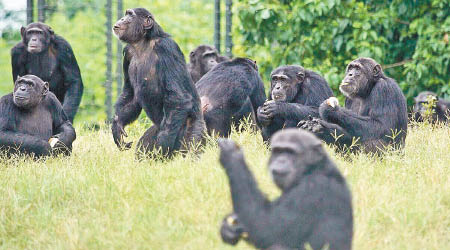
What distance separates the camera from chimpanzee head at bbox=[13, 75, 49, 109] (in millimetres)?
8031

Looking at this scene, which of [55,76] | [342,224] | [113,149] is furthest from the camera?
[55,76]

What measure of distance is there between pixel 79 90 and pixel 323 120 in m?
4.08

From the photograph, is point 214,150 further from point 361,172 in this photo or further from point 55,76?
point 55,76

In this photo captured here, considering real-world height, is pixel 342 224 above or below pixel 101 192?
above

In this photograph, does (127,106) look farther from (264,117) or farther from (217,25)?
(217,25)

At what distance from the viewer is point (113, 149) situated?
8.50 meters

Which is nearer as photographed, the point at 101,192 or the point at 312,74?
the point at 101,192

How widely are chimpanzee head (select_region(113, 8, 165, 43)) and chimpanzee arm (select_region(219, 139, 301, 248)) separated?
384 cm

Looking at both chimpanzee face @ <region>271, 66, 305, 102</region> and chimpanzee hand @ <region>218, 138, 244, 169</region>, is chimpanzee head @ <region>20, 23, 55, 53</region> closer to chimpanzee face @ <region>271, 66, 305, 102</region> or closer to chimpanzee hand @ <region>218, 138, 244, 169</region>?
chimpanzee face @ <region>271, 66, 305, 102</region>

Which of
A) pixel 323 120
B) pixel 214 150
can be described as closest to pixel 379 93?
pixel 323 120

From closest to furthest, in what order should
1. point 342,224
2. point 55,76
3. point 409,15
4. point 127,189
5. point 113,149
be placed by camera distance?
point 342,224 → point 127,189 → point 113,149 → point 55,76 → point 409,15

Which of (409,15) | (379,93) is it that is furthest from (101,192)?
(409,15)

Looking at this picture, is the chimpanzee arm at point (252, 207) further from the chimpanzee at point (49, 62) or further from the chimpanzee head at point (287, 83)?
the chimpanzee at point (49, 62)

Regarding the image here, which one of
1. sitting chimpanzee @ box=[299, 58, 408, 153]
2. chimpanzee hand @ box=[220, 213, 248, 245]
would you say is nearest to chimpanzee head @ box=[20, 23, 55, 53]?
sitting chimpanzee @ box=[299, 58, 408, 153]
